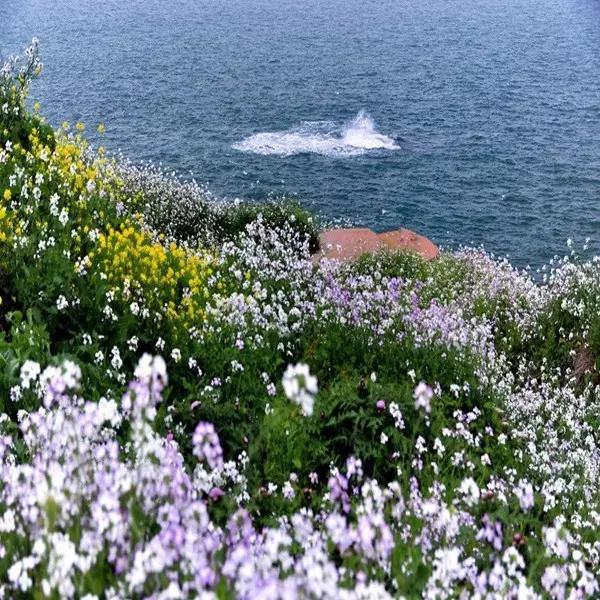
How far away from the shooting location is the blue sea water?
24.9 metres

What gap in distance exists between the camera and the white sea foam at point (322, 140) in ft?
94.8

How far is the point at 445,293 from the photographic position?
555 inches

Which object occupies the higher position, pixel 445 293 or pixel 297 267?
pixel 297 267

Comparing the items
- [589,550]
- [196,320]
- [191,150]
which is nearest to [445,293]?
[196,320]

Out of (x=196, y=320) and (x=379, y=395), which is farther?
(x=196, y=320)

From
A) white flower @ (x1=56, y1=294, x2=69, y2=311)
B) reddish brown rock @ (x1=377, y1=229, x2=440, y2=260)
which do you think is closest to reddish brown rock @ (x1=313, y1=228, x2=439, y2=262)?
reddish brown rock @ (x1=377, y1=229, x2=440, y2=260)

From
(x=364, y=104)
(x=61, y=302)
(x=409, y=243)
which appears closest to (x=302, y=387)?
(x=61, y=302)

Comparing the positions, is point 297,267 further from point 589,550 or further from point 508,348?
point 589,550

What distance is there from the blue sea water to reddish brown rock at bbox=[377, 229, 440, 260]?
124 inches

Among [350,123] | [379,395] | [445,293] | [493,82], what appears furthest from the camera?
[493,82]

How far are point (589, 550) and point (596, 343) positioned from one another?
6.69 meters

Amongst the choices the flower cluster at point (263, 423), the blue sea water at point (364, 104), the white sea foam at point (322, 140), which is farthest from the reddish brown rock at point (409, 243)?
the white sea foam at point (322, 140)

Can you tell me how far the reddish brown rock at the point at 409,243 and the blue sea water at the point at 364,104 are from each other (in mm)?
3162

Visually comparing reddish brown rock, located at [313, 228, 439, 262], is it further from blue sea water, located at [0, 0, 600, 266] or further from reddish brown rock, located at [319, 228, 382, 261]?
blue sea water, located at [0, 0, 600, 266]
